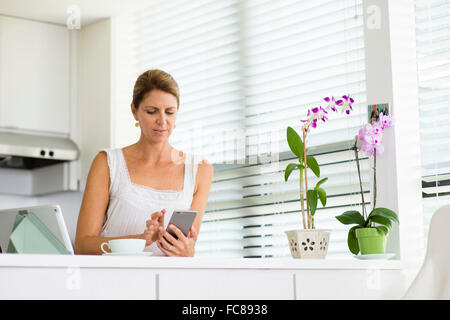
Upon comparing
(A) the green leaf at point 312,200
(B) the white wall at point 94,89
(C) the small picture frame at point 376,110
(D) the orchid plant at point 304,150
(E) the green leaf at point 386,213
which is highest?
(B) the white wall at point 94,89

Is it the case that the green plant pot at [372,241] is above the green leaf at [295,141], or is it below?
below

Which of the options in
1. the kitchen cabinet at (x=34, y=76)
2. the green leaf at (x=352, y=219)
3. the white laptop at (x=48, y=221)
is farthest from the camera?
the kitchen cabinet at (x=34, y=76)

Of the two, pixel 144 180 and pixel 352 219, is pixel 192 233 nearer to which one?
→ pixel 144 180

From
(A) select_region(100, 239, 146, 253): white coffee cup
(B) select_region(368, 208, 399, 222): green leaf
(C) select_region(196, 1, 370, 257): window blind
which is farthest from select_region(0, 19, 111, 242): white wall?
(A) select_region(100, 239, 146, 253): white coffee cup

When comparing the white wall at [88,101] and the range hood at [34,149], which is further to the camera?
the white wall at [88,101]

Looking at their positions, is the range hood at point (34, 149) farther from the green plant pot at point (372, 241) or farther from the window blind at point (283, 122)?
the green plant pot at point (372, 241)

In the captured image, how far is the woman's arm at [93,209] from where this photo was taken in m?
2.46

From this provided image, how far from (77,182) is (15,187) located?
1.51 ft

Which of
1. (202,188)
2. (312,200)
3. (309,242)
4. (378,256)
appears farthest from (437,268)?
(202,188)

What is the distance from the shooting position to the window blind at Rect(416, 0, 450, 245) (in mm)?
2662

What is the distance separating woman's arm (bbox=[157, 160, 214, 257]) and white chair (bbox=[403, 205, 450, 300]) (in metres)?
0.66

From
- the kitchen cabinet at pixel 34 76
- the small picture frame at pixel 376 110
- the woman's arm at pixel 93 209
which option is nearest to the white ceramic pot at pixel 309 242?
the small picture frame at pixel 376 110

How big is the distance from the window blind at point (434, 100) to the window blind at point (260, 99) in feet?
0.90
